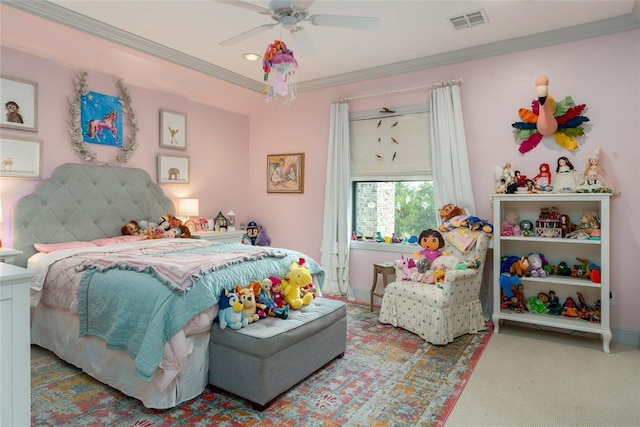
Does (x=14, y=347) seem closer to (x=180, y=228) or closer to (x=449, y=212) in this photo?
(x=180, y=228)

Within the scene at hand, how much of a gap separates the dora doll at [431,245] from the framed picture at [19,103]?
396 centimetres

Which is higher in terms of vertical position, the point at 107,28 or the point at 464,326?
the point at 107,28

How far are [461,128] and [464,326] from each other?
A: 6.77ft

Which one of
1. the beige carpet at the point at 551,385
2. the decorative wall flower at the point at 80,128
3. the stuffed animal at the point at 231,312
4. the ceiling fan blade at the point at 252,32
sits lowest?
the beige carpet at the point at 551,385

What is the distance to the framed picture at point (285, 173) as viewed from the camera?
5.40 metres

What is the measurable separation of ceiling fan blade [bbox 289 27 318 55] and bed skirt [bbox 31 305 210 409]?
7.05 ft

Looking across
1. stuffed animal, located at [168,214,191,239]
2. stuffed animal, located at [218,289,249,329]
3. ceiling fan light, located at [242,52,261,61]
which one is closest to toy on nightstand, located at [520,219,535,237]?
stuffed animal, located at [218,289,249,329]

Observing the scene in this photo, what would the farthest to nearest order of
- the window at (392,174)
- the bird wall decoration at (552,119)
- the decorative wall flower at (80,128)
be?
the window at (392,174) < the decorative wall flower at (80,128) < the bird wall decoration at (552,119)

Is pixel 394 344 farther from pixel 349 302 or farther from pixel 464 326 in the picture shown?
pixel 349 302

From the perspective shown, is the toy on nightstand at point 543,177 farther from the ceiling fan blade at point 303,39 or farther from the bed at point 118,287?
the ceiling fan blade at point 303,39

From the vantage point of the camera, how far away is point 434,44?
392 cm

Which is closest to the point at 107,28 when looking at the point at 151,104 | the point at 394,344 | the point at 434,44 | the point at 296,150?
the point at 151,104

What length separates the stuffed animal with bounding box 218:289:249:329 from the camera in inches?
93.7

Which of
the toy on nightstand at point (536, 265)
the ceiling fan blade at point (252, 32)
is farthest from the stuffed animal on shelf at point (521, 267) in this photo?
the ceiling fan blade at point (252, 32)
